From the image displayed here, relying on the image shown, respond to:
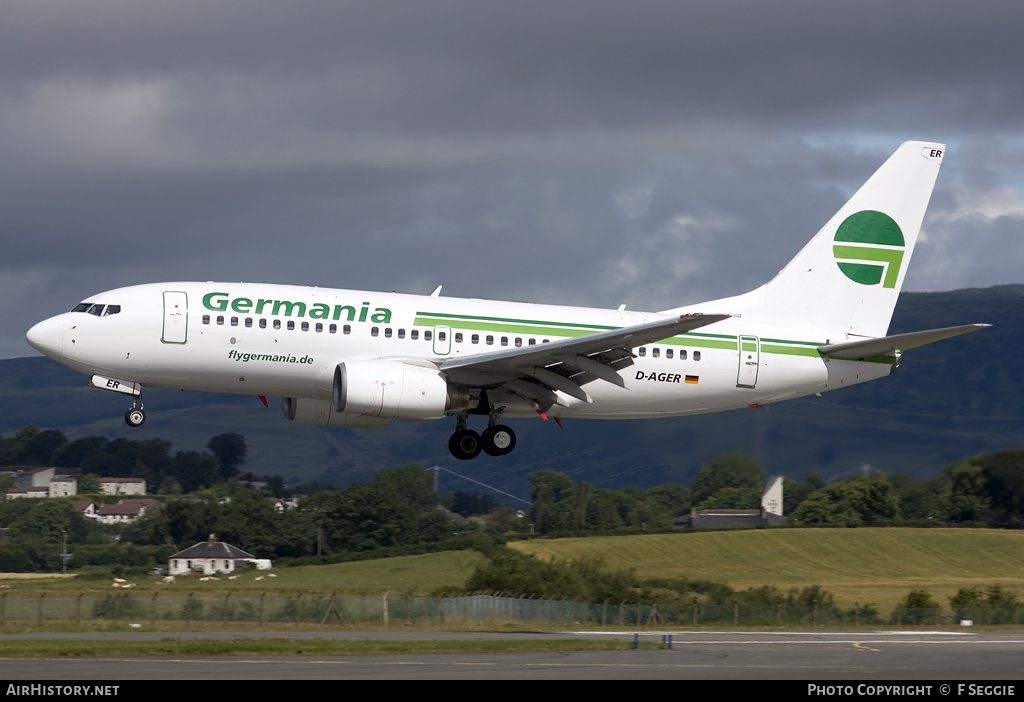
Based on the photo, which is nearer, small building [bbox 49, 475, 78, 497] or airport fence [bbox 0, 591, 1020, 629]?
airport fence [bbox 0, 591, 1020, 629]

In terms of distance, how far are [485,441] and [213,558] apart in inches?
1463

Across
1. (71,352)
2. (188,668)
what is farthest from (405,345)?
(188,668)

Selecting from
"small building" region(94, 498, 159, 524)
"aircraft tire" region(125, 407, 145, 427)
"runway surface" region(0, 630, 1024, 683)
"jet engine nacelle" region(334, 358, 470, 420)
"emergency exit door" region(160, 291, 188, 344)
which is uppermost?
"emergency exit door" region(160, 291, 188, 344)

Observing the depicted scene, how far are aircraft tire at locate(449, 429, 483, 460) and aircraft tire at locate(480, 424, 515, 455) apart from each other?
24 centimetres

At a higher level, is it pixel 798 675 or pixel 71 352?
pixel 71 352

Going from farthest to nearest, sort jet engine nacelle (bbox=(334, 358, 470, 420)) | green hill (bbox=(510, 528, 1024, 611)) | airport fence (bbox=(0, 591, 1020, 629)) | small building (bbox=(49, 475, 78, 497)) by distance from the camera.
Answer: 1. small building (bbox=(49, 475, 78, 497))
2. green hill (bbox=(510, 528, 1024, 611))
3. airport fence (bbox=(0, 591, 1020, 629))
4. jet engine nacelle (bbox=(334, 358, 470, 420))

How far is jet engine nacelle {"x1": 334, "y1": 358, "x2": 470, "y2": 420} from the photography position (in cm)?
3281

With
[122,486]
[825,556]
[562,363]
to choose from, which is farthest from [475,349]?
[122,486]

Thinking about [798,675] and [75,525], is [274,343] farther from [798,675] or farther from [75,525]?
[75,525]

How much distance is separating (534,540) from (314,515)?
1746cm

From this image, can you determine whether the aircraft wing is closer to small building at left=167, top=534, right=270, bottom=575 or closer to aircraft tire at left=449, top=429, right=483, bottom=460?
aircraft tire at left=449, top=429, right=483, bottom=460

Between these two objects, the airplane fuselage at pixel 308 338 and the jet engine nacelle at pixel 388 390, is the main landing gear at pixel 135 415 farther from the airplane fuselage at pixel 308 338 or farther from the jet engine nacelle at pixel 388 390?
the jet engine nacelle at pixel 388 390

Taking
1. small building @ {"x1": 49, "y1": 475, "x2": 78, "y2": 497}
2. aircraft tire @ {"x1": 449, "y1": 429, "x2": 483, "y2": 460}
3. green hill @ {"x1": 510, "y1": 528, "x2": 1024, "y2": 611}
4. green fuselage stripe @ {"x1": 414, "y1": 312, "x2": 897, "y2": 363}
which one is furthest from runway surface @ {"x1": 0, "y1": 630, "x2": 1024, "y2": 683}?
small building @ {"x1": 49, "y1": 475, "x2": 78, "y2": 497}

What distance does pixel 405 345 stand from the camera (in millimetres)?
34281
